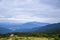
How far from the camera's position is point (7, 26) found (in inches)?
2938

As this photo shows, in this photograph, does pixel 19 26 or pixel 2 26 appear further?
pixel 2 26

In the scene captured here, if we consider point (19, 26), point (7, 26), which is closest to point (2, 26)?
point (7, 26)

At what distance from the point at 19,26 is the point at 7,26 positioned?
28.3 ft

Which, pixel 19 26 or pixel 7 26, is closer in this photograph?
pixel 19 26

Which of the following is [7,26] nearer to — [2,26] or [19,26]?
[2,26]

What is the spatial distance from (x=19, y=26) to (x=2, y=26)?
11.9 m

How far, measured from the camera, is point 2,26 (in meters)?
75.8

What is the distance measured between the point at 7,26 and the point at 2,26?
334 cm

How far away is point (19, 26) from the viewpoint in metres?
70.1
